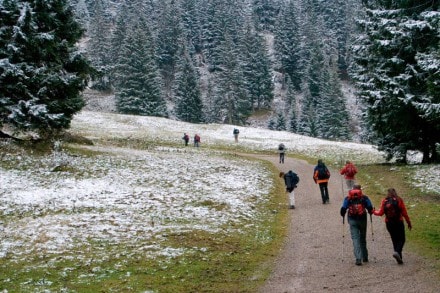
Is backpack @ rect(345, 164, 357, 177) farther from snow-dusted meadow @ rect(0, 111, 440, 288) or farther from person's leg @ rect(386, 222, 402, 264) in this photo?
person's leg @ rect(386, 222, 402, 264)

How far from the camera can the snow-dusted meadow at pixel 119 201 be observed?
12234mm

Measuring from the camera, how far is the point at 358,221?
424 inches

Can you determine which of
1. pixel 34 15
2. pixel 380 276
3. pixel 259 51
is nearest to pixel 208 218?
pixel 380 276

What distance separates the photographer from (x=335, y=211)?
56.7 feet

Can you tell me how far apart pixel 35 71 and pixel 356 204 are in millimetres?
18778

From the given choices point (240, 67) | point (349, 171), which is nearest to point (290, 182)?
point (349, 171)

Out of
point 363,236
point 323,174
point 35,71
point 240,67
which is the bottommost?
point 363,236

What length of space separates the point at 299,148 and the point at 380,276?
1346 inches

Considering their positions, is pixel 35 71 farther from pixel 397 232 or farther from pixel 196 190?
pixel 397 232

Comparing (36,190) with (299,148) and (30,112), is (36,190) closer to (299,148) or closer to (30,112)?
(30,112)

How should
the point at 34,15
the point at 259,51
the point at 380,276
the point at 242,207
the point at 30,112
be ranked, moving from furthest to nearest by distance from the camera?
the point at 259,51 → the point at 34,15 → the point at 30,112 → the point at 242,207 → the point at 380,276

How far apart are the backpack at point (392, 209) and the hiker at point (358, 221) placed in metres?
0.44

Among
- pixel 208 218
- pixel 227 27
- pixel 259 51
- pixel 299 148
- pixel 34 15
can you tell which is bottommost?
pixel 208 218

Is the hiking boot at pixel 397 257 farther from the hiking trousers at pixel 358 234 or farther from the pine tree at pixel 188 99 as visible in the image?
the pine tree at pixel 188 99
